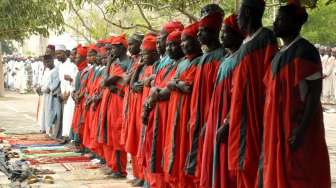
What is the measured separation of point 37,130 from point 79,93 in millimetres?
4561

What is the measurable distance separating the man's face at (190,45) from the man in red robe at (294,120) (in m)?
1.82

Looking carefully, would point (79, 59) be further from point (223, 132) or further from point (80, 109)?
point (223, 132)

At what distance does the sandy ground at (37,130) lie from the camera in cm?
890

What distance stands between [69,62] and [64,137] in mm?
1579

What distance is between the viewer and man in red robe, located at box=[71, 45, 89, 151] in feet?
37.3

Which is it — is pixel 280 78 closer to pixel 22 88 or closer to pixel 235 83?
pixel 235 83

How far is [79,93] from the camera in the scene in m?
11.6

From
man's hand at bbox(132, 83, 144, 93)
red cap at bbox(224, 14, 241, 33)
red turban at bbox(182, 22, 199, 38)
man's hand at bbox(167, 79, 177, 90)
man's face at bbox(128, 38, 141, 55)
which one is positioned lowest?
man's hand at bbox(132, 83, 144, 93)

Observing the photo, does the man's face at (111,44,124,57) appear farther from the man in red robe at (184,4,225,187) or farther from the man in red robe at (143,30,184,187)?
the man in red robe at (184,4,225,187)

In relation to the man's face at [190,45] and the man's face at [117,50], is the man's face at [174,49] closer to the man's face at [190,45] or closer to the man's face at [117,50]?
the man's face at [190,45]

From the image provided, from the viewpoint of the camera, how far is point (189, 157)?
6168 millimetres

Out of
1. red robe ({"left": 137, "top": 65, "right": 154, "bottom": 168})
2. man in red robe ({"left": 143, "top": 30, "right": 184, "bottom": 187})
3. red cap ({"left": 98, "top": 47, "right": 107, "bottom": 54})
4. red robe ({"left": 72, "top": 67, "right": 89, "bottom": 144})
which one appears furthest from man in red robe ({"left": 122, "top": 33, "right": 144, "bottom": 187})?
red robe ({"left": 72, "top": 67, "right": 89, "bottom": 144})

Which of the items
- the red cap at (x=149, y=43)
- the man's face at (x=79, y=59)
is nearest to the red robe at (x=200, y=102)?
the red cap at (x=149, y=43)

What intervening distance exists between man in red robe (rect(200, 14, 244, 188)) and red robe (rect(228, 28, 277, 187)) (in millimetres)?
191
